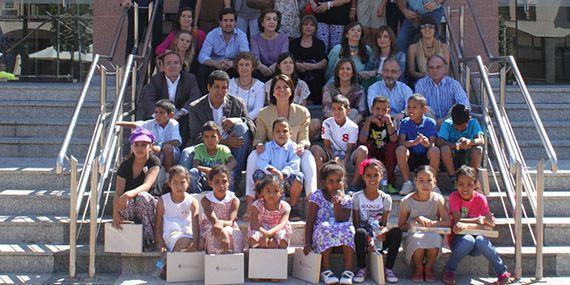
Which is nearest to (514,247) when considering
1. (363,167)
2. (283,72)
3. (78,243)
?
(363,167)

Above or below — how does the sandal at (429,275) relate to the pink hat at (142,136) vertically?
below

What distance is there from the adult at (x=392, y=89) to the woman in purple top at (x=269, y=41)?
56.2 inches

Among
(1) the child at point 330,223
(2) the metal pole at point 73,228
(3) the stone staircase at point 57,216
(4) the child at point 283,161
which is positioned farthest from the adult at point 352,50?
(2) the metal pole at point 73,228

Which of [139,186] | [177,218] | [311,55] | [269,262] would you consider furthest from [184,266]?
[311,55]

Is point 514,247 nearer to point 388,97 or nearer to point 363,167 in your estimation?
point 363,167

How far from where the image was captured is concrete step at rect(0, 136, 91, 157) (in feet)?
31.2

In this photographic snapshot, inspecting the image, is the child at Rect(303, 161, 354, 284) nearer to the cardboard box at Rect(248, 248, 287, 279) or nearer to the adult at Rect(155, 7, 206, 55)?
the cardboard box at Rect(248, 248, 287, 279)

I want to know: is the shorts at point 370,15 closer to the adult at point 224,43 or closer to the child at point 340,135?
the adult at point 224,43

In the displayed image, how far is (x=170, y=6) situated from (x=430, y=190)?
19.3ft

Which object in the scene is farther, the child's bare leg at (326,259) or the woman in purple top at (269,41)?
the woman in purple top at (269,41)

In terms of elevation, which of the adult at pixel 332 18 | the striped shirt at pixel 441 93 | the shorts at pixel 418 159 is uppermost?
the adult at pixel 332 18

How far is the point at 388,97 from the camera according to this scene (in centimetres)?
909

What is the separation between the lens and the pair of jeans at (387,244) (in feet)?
23.1

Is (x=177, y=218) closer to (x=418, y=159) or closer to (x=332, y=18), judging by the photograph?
(x=418, y=159)
